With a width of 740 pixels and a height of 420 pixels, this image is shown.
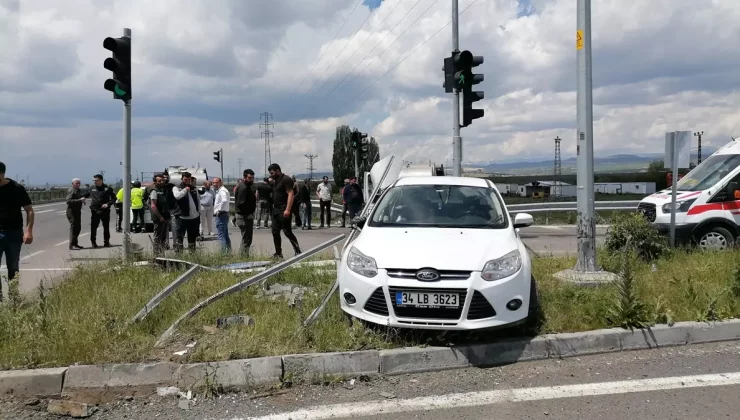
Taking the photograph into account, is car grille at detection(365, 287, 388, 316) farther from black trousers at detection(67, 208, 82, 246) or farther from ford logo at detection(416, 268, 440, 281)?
black trousers at detection(67, 208, 82, 246)

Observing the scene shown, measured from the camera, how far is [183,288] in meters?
6.80

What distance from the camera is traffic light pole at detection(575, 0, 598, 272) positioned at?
285 inches

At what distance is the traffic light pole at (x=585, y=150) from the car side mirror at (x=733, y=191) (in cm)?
437

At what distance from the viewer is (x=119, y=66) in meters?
8.50

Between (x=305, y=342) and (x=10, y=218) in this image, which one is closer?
(x=305, y=342)

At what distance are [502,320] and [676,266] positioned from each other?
14.7 feet

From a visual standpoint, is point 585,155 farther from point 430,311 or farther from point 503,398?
point 503,398

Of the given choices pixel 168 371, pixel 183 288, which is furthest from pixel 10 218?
pixel 168 371

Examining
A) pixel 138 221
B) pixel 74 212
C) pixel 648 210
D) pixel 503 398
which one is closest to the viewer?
pixel 503 398

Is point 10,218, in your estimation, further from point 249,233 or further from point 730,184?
point 730,184

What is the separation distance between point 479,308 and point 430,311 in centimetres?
43

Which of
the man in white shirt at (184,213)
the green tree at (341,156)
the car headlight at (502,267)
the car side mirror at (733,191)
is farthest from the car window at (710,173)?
the green tree at (341,156)

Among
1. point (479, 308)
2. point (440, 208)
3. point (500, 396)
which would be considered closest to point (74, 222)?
point (440, 208)

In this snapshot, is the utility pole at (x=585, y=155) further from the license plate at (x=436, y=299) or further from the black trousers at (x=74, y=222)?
the black trousers at (x=74, y=222)
